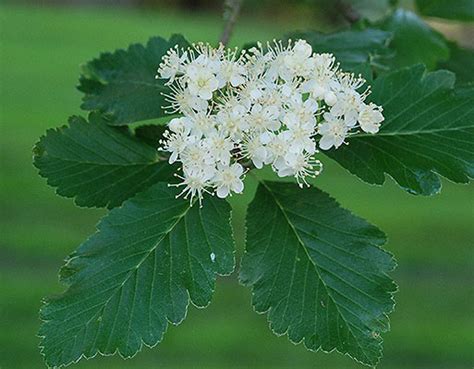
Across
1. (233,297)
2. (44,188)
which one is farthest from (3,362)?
(44,188)

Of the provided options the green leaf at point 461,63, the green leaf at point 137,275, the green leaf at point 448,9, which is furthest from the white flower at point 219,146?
the green leaf at point 448,9

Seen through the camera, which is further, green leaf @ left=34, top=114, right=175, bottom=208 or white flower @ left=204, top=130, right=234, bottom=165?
green leaf @ left=34, top=114, right=175, bottom=208

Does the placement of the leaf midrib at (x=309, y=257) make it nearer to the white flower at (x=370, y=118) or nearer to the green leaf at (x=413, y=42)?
the white flower at (x=370, y=118)

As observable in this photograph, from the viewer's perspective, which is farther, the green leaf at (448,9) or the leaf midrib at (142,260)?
the green leaf at (448,9)

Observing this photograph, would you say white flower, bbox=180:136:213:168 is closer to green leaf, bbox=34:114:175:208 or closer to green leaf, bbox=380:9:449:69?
green leaf, bbox=34:114:175:208

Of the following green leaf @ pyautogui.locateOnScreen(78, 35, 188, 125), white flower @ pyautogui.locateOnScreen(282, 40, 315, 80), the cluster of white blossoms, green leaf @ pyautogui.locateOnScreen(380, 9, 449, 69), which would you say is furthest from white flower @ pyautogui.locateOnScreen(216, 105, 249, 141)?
green leaf @ pyautogui.locateOnScreen(380, 9, 449, 69)

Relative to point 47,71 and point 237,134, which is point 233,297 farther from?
point 47,71
